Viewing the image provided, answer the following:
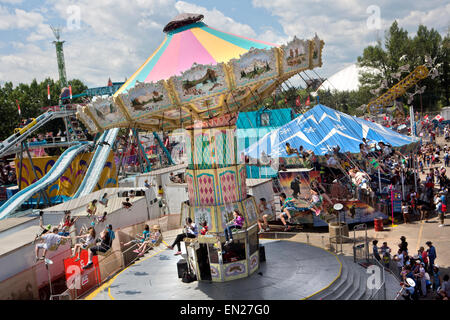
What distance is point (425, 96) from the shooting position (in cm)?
5484

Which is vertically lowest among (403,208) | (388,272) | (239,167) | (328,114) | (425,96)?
(388,272)

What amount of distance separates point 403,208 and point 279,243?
6504 millimetres

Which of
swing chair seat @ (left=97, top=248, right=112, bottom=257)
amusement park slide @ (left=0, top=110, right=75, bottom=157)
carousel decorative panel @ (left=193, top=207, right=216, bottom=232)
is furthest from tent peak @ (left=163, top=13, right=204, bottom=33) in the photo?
amusement park slide @ (left=0, top=110, right=75, bottom=157)

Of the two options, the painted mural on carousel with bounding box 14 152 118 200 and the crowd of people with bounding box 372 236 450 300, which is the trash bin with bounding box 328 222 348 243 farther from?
the painted mural on carousel with bounding box 14 152 118 200

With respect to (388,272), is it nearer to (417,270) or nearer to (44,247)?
(417,270)

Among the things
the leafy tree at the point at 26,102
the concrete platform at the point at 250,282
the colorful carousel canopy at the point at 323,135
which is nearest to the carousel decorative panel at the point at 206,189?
the concrete platform at the point at 250,282

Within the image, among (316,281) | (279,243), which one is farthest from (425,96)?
(316,281)

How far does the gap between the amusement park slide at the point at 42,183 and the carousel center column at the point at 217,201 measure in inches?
611

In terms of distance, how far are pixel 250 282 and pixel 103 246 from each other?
17.1 feet

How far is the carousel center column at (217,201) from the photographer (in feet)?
40.4

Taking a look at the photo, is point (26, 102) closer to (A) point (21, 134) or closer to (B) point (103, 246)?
(A) point (21, 134)

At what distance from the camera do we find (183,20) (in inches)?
505

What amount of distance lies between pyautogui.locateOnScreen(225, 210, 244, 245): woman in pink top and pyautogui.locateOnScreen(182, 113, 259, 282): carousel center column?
0.41m

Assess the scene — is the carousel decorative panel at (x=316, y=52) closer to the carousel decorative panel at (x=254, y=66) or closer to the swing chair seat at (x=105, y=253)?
the carousel decorative panel at (x=254, y=66)
